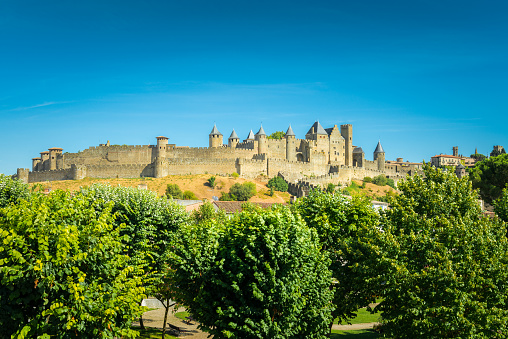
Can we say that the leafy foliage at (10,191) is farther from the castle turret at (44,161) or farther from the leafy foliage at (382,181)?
the leafy foliage at (382,181)

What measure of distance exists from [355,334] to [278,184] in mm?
65897

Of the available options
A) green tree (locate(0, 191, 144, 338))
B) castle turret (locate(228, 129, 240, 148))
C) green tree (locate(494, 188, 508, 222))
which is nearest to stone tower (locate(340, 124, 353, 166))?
castle turret (locate(228, 129, 240, 148))

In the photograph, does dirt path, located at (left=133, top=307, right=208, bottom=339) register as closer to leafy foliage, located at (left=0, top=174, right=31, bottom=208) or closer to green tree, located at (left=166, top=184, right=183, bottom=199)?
leafy foliage, located at (left=0, top=174, right=31, bottom=208)

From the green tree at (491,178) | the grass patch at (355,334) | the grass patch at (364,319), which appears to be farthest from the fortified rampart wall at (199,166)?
the grass patch at (355,334)

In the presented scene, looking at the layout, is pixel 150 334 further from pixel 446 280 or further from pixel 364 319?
pixel 446 280

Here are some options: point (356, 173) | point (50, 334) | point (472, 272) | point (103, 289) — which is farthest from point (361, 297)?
point (356, 173)

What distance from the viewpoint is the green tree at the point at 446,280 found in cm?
1880

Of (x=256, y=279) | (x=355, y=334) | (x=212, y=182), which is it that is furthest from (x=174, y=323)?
(x=212, y=182)

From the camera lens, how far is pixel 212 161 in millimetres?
100312

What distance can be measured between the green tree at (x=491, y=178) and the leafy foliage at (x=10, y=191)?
47.1 metres

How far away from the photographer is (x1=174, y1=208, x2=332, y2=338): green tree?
1853 centimetres

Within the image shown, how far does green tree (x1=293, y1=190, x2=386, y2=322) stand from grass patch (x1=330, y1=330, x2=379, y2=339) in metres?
2.50

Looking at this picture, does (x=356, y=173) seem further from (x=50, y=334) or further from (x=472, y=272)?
(x=50, y=334)

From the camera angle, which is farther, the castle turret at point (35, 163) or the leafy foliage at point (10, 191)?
the castle turret at point (35, 163)
